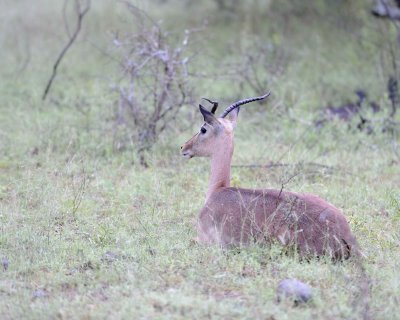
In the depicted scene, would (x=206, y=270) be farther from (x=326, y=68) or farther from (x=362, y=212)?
(x=326, y=68)

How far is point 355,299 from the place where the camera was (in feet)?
13.9

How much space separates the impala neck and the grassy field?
16.1 inches

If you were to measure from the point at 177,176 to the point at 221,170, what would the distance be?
1.61 m

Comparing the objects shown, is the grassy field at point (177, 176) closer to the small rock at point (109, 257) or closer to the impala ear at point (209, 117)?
the small rock at point (109, 257)

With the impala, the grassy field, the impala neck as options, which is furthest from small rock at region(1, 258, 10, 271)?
the impala neck

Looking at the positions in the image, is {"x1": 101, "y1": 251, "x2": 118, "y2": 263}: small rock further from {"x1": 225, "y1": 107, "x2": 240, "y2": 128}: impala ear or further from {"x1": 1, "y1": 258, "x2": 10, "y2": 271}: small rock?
{"x1": 225, "y1": 107, "x2": 240, "y2": 128}: impala ear

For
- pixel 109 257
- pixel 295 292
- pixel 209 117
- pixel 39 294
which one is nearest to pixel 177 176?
pixel 209 117

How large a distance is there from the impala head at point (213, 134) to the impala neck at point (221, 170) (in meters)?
0.03

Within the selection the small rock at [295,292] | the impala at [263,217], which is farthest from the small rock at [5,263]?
the small rock at [295,292]

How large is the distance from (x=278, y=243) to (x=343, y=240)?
16.5 inches

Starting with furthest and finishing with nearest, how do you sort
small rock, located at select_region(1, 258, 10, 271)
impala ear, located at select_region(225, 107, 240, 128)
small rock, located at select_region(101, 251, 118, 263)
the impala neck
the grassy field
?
impala ear, located at select_region(225, 107, 240, 128) < the impala neck < small rock, located at select_region(101, 251, 118, 263) < small rock, located at select_region(1, 258, 10, 271) < the grassy field

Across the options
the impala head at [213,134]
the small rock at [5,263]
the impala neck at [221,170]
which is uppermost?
the impala head at [213,134]

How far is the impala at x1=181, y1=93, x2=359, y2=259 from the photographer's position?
4.82 metres

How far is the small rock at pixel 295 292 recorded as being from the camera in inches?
165
